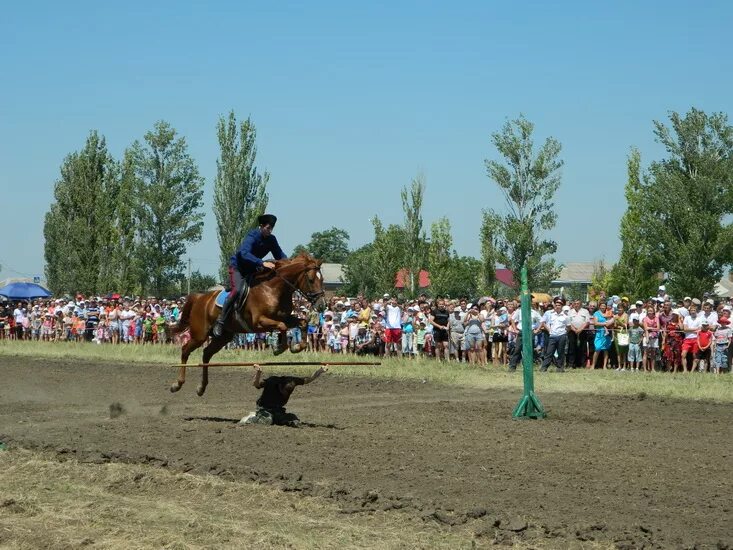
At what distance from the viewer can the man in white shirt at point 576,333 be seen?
85.5 ft

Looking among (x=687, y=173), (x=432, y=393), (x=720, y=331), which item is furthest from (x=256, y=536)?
(x=687, y=173)

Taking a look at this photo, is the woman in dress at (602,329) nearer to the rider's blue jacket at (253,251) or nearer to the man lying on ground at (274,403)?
the rider's blue jacket at (253,251)

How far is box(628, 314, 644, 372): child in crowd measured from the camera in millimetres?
25047

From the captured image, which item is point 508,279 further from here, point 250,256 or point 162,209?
point 250,256

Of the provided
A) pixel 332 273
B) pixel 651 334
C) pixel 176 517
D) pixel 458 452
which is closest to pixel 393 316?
pixel 651 334

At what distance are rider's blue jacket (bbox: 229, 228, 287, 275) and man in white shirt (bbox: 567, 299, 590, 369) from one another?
11.7 metres

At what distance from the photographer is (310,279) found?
15898mm

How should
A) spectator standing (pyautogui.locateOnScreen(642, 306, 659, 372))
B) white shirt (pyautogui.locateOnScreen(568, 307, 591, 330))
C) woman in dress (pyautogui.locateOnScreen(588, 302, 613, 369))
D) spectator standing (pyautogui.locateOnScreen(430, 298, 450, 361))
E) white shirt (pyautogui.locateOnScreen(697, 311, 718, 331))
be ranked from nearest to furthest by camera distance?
white shirt (pyautogui.locateOnScreen(697, 311, 718, 331))
spectator standing (pyautogui.locateOnScreen(642, 306, 659, 372))
woman in dress (pyautogui.locateOnScreen(588, 302, 613, 369))
white shirt (pyautogui.locateOnScreen(568, 307, 591, 330))
spectator standing (pyautogui.locateOnScreen(430, 298, 450, 361))

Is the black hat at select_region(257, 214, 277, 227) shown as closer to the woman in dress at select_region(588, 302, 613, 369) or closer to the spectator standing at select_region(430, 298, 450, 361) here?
the woman in dress at select_region(588, 302, 613, 369)

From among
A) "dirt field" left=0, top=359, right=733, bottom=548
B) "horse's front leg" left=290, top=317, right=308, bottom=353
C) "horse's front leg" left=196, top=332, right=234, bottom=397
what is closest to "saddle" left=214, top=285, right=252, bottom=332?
"horse's front leg" left=196, top=332, right=234, bottom=397

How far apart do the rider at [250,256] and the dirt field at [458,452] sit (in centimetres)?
198

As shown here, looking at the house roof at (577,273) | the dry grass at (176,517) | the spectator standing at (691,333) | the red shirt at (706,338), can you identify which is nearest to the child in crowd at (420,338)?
the spectator standing at (691,333)

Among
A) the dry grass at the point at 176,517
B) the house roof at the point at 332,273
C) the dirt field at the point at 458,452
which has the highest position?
the house roof at the point at 332,273

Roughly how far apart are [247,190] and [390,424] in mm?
35889
